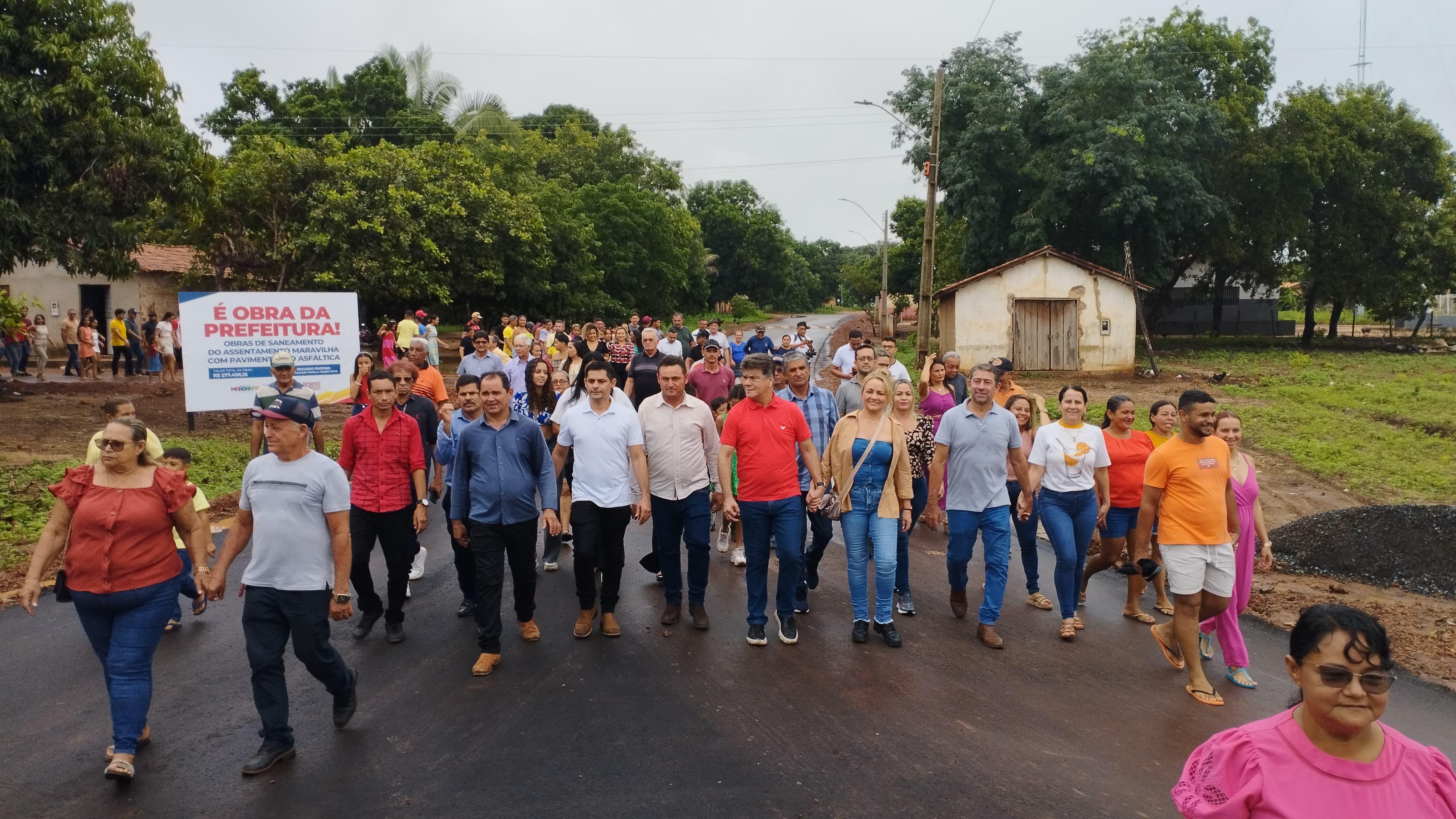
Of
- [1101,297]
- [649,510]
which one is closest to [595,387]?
[649,510]

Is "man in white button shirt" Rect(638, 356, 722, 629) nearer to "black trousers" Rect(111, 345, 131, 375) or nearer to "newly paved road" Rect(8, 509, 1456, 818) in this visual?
"newly paved road" Rect(8, 509, 1456, 818)

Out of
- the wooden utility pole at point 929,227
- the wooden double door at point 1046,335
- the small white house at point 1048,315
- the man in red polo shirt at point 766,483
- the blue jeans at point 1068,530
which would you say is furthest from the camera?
the wooden double door at point 1046,335

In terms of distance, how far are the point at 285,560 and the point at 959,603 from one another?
4620mm

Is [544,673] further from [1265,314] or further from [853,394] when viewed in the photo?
[1265,314]

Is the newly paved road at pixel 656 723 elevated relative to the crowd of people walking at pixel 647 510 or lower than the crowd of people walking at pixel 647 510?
lower

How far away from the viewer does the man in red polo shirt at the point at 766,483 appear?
618 centimetres

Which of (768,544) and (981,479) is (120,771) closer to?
(768,544)

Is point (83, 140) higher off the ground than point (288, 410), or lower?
higher

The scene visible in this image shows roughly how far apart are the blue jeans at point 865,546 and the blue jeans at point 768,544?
348 millimetres

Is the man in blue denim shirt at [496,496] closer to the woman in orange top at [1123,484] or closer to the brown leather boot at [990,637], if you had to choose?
the brown leather boot at [990,637]

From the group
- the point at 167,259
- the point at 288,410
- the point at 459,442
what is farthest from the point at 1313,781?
the point at 167,259

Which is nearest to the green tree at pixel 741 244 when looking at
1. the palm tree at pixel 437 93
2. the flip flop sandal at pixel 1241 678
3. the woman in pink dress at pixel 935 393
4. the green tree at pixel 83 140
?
the palm tree at pixel 437 93

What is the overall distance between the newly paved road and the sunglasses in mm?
2101

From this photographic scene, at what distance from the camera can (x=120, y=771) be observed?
4.29 metres
